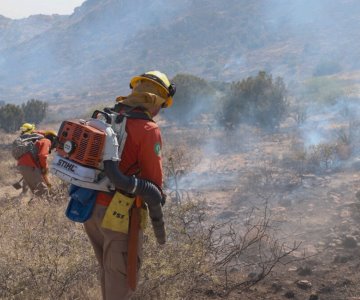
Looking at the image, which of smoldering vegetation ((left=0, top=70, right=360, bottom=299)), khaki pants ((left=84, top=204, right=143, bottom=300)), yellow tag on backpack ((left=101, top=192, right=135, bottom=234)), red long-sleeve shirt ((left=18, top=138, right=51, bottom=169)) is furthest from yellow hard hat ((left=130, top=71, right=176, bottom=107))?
red long-sleeve shirt ((left=18, top=138, right=51, bottom=169))

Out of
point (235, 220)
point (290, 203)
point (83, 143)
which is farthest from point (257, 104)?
point (83, 143)

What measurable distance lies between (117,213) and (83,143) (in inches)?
14.8

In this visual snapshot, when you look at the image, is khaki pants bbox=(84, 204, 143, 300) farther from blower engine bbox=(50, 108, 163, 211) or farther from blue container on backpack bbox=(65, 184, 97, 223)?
blower engine bbox=(50, 108, 163, 211)

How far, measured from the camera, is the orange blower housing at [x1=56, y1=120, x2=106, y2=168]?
209 cm

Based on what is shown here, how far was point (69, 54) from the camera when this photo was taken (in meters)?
78.1

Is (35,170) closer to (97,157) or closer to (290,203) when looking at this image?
(97,157)

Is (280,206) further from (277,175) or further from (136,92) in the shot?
(136,92)

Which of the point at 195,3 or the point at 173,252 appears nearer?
the point at 173,252

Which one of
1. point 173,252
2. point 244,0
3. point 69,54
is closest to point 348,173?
point 173,252

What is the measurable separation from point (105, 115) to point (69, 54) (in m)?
79.9

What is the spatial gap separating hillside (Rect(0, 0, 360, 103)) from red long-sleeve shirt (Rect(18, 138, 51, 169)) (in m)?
32.3

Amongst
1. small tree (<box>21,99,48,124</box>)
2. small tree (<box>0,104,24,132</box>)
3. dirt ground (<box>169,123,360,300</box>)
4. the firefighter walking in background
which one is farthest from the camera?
small tree (<box>21,99,48,124</box>)

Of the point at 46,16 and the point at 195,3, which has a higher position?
the point at 46,16

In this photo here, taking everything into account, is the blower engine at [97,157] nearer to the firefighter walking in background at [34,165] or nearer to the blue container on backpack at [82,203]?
the blue container on backpack at [82,203]
